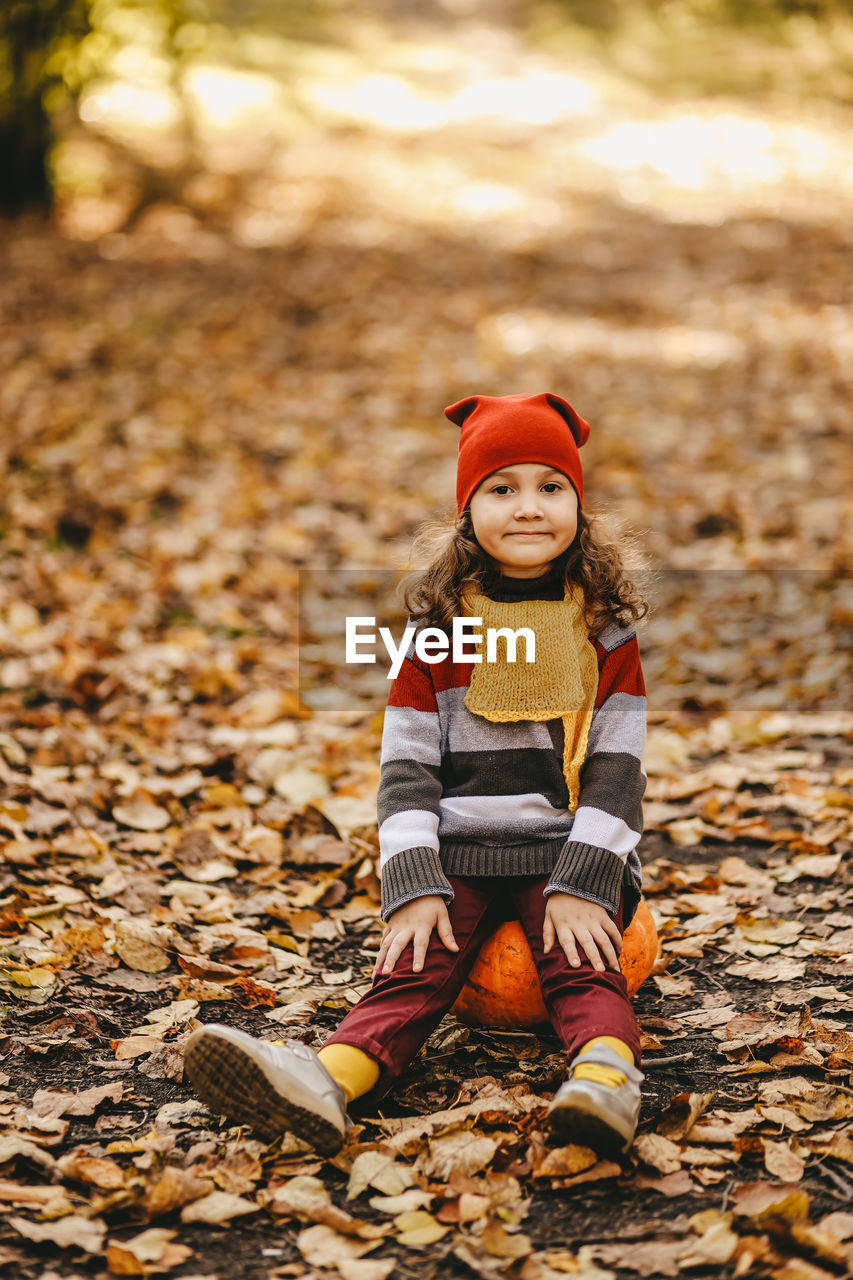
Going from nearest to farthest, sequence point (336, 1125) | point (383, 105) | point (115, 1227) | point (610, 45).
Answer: point (115, 1227) → point (336, 1125) → point (383, 105) → point (610, 45)

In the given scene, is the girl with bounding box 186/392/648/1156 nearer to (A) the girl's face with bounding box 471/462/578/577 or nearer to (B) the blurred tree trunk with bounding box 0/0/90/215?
(A) the girl's face with bounding box 471/462/578/577

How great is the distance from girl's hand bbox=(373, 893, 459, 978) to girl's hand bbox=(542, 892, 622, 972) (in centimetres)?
23

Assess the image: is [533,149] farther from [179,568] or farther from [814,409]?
[179,568]

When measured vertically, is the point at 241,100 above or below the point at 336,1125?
above

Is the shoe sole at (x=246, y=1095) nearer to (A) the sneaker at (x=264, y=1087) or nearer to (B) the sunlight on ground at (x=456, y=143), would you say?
(A) the sneaker at (x=264, y=1087)

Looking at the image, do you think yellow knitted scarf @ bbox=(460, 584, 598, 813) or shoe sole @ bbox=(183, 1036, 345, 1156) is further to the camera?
yellow knitted scarf @ bbox=(460, 584, 598, 813)

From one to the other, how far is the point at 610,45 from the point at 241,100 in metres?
11.5

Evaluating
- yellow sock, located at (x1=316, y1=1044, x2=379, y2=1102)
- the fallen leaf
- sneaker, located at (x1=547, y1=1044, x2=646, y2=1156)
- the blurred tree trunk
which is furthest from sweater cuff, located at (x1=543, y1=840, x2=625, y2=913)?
the blurred tree trunk

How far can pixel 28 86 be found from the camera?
10.6 meters

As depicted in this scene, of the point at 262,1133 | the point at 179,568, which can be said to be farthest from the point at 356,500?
the point at 262,1133

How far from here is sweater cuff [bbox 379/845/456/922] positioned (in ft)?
8.24

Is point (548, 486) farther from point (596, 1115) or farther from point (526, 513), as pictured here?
point (596, 1115)

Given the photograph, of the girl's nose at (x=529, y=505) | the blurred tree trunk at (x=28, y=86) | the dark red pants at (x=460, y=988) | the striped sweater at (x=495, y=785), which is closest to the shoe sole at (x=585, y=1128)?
the dark red pants at (x=460, y=988)

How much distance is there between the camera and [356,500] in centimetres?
739
